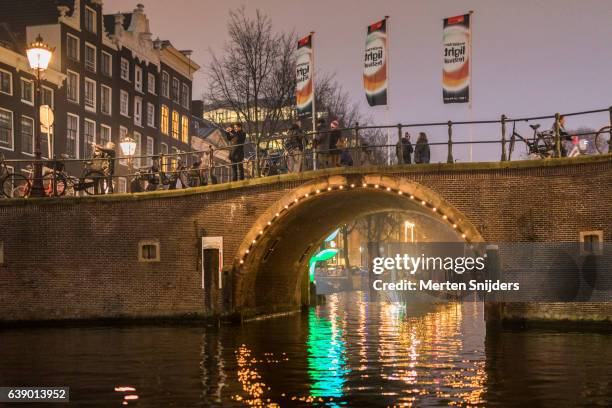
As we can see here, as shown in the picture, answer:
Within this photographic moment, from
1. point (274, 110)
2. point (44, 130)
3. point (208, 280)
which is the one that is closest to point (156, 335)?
point (208, 280)

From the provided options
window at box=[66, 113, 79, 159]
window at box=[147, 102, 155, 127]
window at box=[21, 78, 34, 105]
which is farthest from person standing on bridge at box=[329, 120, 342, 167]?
window at box=[147, 102, 155, 127]

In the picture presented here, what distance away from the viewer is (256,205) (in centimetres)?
2589

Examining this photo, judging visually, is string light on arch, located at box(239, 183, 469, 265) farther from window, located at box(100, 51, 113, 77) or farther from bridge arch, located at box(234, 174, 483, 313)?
window, located at box(100, 51, 113, 77)

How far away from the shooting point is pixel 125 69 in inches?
1957

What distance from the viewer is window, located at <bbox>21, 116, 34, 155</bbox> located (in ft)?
129

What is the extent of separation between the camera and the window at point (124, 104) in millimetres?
49066

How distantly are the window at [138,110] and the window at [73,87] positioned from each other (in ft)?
22.1

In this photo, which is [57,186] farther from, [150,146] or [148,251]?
[150,146]

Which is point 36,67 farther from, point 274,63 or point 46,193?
point 274,63

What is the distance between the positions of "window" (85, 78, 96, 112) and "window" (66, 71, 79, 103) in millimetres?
979

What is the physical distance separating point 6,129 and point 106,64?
10.5 meters

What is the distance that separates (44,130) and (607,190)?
85.2ft

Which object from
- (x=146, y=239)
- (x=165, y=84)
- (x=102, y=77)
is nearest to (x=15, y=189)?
(x=146, y=239)

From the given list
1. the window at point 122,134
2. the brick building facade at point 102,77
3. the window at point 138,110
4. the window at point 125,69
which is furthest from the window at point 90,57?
the window at point 138,110
